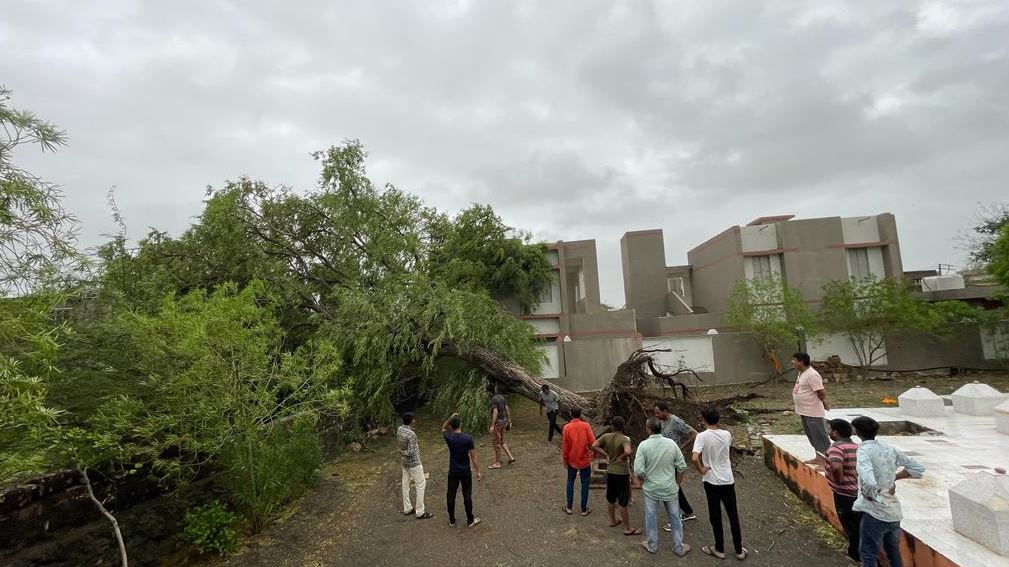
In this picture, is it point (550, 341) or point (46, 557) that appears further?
point (550, 341)

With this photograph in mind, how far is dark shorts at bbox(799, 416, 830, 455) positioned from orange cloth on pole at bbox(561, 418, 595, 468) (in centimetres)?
276

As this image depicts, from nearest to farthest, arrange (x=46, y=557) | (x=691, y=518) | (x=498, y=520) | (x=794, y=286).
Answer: (x=46, y=557) → (x=691, y=518) → (x=498, y=520) → (x=794, y=286)

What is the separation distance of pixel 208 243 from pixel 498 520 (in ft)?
36.4

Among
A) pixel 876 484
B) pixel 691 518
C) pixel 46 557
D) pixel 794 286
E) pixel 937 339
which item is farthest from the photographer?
pixel 794 286

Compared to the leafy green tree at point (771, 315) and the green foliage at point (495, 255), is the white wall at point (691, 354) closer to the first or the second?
the leafy green tree at point (771, 315)

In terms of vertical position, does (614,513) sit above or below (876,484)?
below

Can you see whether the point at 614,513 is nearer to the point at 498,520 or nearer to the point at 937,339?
the point at 498,520

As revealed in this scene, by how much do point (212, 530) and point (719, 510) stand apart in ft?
19.8

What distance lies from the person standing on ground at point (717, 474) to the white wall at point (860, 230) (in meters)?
19.7

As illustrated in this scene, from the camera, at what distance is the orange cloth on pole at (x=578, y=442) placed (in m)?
5.70

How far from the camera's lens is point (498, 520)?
6059mm

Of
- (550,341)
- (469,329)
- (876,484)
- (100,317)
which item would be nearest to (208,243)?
(100,317)

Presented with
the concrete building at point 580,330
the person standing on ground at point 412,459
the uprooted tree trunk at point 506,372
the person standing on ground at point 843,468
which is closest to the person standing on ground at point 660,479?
the person standing on ground at point 843,468

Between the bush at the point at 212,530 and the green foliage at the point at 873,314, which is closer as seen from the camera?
the bush at the point at 212,530
